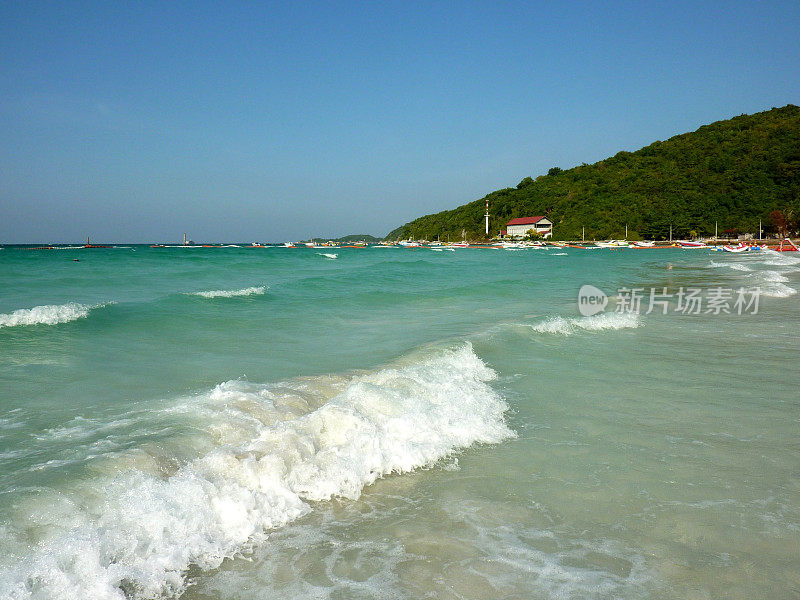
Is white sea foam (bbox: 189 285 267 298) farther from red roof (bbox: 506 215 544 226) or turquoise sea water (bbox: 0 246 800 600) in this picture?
red roof (bbox: 506 215 544 226)

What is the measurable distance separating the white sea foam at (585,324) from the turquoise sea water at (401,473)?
6.68 ft

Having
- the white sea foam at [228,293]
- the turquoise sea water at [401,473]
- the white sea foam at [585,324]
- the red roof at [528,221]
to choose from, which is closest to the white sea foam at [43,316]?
the turquoise sea water at [401,473]

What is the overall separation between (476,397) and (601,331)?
6066 millimetres

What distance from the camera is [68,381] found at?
22.3 ft

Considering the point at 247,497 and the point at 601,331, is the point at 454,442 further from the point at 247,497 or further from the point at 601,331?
the point at 601,331

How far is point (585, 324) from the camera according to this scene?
38.2 feet

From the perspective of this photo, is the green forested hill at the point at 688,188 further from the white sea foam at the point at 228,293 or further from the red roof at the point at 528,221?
the white sea foam at the point at 228,293

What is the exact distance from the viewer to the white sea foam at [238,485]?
2.77 m

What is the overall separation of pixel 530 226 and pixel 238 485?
129 m

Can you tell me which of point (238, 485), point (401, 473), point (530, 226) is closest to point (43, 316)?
point (238, 485)

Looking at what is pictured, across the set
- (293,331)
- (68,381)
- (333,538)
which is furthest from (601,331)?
(68,381)

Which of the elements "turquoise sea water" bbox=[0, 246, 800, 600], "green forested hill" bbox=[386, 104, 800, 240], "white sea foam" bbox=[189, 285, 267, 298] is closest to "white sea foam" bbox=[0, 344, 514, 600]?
"turquoise sea water" bbox=[0, 246, 800, 600]

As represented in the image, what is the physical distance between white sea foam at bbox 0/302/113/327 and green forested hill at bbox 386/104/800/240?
103300 mm

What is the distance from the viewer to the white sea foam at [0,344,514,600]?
2.77 metres
